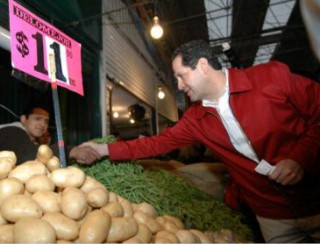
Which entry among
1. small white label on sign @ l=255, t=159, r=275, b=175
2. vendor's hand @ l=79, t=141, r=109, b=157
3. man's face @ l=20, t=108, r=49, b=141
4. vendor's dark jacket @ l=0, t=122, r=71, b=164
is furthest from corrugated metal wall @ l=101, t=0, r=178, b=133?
small white label on sign @ l=255, t=159, r=275, b=175

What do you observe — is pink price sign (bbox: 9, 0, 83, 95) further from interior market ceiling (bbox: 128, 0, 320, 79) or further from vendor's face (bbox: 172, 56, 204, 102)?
interior market ceiling (bbox: 128, 0, 320, 79)

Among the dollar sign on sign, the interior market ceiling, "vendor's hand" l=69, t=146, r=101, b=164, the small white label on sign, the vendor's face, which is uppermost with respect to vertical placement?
the interior market ceiling

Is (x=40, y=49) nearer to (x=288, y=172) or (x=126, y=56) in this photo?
(x=288, y=172)

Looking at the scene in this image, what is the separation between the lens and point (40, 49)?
177cm

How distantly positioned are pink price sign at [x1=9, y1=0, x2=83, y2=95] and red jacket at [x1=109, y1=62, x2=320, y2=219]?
746mm

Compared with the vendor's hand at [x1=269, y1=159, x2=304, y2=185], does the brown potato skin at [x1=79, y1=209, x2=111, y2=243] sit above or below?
below

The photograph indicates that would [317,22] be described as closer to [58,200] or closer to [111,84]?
[58,200]

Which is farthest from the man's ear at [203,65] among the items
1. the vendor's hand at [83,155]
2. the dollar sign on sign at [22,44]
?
the dollar sign on sign at [22,44]

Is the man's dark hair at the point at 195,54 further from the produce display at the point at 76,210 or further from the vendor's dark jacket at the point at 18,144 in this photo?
the vendor's dark jacket at the point at 18,144

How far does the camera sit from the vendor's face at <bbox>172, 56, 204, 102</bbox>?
228cm

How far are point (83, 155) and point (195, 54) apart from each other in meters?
1.14

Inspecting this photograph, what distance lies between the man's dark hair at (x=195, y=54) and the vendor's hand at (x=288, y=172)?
88 centimetres

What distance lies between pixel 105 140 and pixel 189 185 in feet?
3.46

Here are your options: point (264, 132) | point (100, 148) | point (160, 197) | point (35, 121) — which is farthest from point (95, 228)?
point (35, 121)
